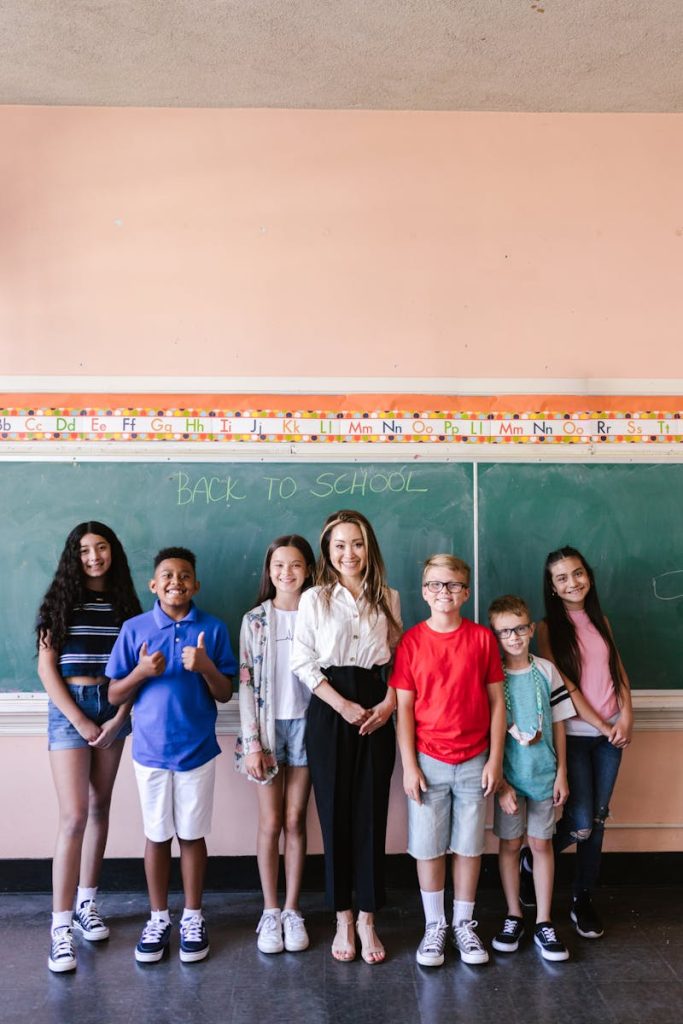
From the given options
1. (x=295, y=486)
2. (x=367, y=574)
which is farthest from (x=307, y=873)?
(x=295, y=486)

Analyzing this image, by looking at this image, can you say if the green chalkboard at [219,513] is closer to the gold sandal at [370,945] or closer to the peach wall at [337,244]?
the peach wall at [337,244]

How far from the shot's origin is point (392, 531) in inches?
113

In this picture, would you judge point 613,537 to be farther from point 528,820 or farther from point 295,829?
point 295,829

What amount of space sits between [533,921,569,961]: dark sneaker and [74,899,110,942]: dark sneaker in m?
1.36

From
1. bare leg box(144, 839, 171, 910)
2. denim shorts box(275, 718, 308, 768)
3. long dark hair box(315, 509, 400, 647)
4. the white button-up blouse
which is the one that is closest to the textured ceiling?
long dark hair box(315, 509, 400, 647)

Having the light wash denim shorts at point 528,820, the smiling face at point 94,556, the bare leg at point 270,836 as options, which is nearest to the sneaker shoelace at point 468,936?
the light wash denim shorts at point 528,820

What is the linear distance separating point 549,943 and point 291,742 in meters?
0.98

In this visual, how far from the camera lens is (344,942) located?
2.35 metres

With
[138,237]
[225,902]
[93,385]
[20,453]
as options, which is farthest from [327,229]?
[225,902]

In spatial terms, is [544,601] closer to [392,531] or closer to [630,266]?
[392,531]

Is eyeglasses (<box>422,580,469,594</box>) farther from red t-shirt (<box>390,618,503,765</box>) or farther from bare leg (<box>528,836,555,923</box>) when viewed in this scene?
bare leg (<box>528,836,555,923</box>)

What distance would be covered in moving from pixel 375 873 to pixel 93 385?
1923 mm

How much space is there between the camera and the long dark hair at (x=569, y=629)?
8.48 ft

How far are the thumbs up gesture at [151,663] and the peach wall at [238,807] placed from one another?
613 millimetres
